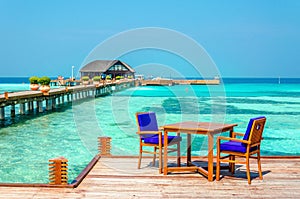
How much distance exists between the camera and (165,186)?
4520 mm

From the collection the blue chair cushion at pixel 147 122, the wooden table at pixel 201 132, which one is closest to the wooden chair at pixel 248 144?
the wooden table at pixel 201 132

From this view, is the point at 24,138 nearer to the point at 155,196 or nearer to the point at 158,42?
the point at 158,42

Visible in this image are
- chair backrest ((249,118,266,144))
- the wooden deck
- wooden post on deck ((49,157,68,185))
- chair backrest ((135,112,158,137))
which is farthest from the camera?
chair backrest ((135,112,158,137))

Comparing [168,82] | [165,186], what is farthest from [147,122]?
[168,82]

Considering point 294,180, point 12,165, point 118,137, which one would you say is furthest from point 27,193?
point 118,137

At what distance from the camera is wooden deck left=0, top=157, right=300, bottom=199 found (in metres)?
4.18

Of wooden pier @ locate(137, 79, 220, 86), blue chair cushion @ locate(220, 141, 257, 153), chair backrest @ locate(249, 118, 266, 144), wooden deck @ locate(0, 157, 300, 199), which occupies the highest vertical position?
chair backrest @ locate(249, 118, 266, 144)

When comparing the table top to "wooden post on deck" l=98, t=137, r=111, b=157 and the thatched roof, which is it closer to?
"wooden post on deck" l=98, t=137, r=111, b=157

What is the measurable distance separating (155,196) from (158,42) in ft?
19.0

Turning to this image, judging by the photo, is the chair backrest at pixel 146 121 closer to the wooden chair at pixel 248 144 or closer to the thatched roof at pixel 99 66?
the wooden chair at pixel 248 144

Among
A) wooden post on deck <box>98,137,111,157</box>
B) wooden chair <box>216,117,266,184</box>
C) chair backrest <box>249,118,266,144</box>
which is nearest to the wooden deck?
wooden chair <box>216,117,266,184</box>

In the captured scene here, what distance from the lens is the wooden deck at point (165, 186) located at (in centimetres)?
418

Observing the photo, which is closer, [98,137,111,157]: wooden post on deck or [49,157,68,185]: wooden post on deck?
[49,157,68,185]: wooden post on deck

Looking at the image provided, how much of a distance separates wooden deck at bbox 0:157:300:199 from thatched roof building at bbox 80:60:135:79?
59084 millimetres
